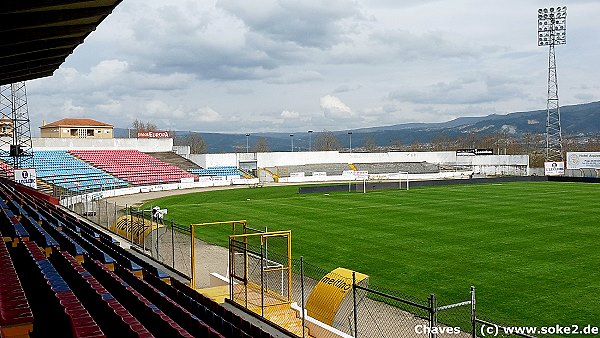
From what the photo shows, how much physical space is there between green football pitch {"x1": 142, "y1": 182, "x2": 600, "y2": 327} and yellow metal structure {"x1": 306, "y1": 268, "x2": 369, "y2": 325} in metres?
3.47

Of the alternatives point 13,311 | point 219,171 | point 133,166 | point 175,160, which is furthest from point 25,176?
point 175,160

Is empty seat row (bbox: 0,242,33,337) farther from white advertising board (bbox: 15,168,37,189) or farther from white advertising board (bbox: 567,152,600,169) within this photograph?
white advertising board (bbox: 567,152,600,169)

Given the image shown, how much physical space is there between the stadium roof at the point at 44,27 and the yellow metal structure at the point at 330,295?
671cm

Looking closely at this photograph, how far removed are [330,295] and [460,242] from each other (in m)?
11.9

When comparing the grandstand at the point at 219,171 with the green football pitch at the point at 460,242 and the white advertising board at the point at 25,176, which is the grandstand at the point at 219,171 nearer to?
the green football pitch at the point at 460,242

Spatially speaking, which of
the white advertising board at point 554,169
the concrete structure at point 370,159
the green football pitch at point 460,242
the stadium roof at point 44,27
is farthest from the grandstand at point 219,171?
the stadium roof at point 44,27

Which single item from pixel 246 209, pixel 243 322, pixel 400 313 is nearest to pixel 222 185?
pixel 246 209

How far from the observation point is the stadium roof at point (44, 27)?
28.2 ft

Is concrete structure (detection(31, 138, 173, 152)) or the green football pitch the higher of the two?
concrete structure (detection(31, 138, 173, 152))

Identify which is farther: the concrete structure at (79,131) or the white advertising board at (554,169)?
the concrete structure at (79,131)

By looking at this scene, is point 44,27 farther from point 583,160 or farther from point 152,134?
point 583,160

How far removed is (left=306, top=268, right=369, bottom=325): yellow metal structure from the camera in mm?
11109

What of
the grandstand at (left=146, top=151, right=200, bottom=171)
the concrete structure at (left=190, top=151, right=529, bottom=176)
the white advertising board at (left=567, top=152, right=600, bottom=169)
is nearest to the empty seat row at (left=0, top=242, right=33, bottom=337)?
the grandstand at (left=146, top=151, right=200, bottom=171)

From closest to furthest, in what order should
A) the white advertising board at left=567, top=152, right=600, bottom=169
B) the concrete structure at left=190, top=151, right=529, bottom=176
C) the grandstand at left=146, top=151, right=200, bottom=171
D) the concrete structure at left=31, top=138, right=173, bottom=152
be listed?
the concrete structure at left=31, top=138, right=173, bottom=152 < the white advertising board at left=567, top=152, right=600, bottom=169 < the grandstand at left=146, top=151, right=200, bottom=171 < the concrete structure at left=190, top=151, right=529, bottom=176
